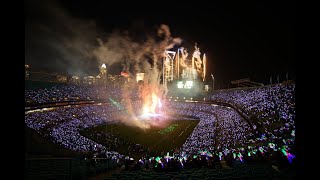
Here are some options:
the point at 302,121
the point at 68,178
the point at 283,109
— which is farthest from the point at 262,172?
the point at 283,109

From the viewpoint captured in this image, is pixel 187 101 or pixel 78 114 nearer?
pixel 78 114

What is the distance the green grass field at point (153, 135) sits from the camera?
36638 millimetres

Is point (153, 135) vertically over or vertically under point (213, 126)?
under

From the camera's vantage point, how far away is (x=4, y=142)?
2668mm

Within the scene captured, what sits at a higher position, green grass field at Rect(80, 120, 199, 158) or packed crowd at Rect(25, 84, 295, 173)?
packed crowd at Rect(25, 84, 295, 173)

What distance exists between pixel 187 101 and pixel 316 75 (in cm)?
7511

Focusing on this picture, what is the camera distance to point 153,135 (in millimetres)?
44938

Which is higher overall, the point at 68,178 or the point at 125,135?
the point at 68,178

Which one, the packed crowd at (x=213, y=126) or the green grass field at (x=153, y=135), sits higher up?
the packed crowd at (x=213, y=126)

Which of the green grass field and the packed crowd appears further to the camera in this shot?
the green grass field

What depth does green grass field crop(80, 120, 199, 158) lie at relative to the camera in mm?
36638

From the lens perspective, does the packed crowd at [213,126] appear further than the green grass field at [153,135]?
No

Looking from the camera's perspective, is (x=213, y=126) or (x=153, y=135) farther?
(x=153, y=135)

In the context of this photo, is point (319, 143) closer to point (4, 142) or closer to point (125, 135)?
point (4, 142)
